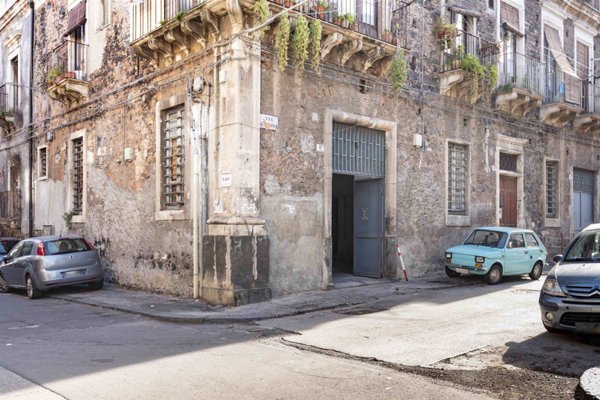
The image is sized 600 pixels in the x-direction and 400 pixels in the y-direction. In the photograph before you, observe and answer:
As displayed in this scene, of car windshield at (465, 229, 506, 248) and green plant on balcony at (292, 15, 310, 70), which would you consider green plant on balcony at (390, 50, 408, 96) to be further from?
car windshield at (465, 229, 506, 248)

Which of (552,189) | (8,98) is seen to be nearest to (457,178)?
(552,189)

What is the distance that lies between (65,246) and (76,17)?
7691 mm

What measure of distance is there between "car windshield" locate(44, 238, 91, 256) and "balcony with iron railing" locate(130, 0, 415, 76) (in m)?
4.85

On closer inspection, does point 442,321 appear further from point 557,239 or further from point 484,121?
point 557,239

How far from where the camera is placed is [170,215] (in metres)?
12.8

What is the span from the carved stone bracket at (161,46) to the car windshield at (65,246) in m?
5.10

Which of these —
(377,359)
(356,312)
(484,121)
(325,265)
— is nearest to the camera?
(377,359)

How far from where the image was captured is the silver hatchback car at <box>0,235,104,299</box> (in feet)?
43.1

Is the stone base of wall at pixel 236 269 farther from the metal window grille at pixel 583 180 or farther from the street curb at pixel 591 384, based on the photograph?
the metal window grille at pixel 583 180

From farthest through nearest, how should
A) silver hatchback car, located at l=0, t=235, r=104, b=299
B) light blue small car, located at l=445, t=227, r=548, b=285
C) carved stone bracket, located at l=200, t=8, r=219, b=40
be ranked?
light blue small car, located at l=445, t=227, r=548, b=285 → silver hatchback car, located at l=0, t=235, r=104, b=299 → carved stone bracket, located at l=200, t=8, r=219, b=40

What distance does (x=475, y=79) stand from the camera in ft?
52.3

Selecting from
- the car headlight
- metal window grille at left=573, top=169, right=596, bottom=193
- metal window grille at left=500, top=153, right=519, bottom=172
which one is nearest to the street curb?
the car headlight

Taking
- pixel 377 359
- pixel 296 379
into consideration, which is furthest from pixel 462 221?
pixel 296 379

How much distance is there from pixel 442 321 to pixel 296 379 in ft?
12.9
